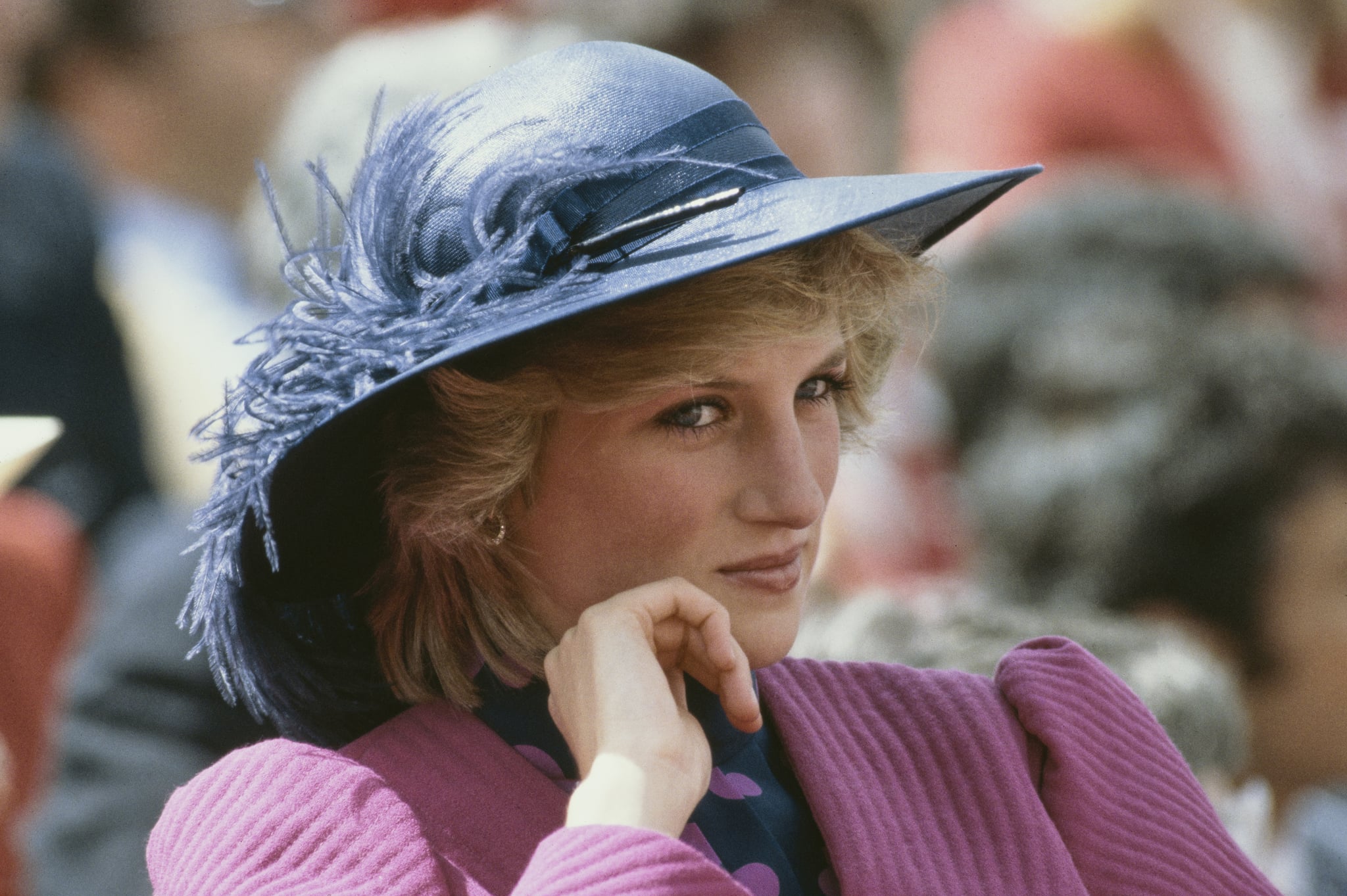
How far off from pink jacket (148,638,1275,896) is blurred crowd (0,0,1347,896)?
0.36m

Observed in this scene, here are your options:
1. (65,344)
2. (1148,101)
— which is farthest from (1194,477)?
(65,344)

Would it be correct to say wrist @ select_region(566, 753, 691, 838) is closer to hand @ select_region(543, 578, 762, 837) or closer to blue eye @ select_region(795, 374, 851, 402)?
hand @ select_region(543, 578, 762, 837)

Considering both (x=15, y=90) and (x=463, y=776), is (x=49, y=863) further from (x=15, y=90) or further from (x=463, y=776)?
(x=15, y=90)

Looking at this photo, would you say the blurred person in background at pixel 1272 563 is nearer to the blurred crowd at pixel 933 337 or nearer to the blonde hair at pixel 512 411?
the blurred crowd at pixel 933 337

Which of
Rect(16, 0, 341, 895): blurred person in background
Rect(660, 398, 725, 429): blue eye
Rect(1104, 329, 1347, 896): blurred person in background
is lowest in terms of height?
Rect(1104, 329, 1347, 896): blurred person in background

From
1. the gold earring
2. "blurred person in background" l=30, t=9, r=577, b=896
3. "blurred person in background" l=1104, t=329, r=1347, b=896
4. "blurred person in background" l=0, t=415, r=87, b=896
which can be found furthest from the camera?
"blurred person in background" l=1104, t=329, r=1347, b=896

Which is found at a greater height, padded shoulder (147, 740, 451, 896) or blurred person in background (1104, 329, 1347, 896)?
padded shoulder (147, 740, 451, 896)

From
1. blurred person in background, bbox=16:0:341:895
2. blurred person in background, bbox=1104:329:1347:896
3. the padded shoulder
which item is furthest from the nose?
blurred person in background, bbox=1104:329:1347:896

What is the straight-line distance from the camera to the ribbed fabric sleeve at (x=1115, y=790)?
1.77m

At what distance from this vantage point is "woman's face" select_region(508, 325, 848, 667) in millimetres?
1660

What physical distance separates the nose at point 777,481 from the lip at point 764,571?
37mm

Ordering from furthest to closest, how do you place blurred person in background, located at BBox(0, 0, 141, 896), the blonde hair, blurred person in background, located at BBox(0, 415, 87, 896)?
blurred person in background, located at BBox(0, 0, 141, 896) → blurred person in background, located at BBox(0, 415, 87, 896) → the blonde hair

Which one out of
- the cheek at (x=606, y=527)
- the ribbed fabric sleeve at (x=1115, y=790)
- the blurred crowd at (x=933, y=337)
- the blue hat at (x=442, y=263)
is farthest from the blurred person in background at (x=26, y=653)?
the ribbed fabric sleeve at (x=1115, y=790)

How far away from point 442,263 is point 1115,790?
2.86ft
